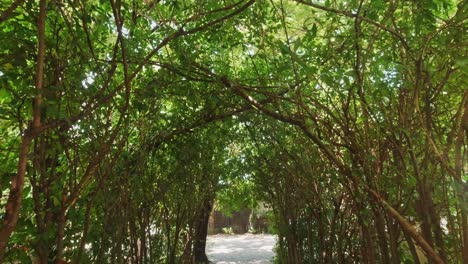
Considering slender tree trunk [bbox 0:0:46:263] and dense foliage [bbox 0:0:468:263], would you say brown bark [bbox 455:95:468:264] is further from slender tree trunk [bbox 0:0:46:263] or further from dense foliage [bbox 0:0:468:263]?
slender tree trunk [bbox 0:0:46:263]

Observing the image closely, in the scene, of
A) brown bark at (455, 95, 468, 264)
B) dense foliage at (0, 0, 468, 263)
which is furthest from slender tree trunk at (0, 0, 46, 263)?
brown bark at (455, 95, 468, 264)

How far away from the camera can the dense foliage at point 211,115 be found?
6.93 feet

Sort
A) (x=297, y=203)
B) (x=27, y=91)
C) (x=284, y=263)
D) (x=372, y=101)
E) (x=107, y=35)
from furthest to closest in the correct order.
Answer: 1. (x=284, y=263)
2. (x=297, y=203)
3. (x=107, y=35)
4. (x=372, y=101)
5. (x=27, y=91)

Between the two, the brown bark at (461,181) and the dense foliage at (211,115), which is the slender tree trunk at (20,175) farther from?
the brown bark at (461,181)

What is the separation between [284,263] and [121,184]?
3.91 metres

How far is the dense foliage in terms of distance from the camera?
2111mm

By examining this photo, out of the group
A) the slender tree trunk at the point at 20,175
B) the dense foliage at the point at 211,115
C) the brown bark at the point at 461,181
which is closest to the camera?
the slender tree trunk at the point at 20,175

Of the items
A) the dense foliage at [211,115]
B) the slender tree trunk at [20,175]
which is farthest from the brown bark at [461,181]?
the slender tree trunk at [20,175]

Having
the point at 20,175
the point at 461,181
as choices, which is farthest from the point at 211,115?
the point at 20,175

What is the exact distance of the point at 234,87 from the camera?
2.30 m

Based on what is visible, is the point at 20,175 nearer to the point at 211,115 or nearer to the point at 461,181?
the point at 461,181

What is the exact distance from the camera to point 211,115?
3.43 m

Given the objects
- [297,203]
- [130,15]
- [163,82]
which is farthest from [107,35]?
[297,203]

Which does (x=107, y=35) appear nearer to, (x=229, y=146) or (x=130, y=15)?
(x=130, y=15)
